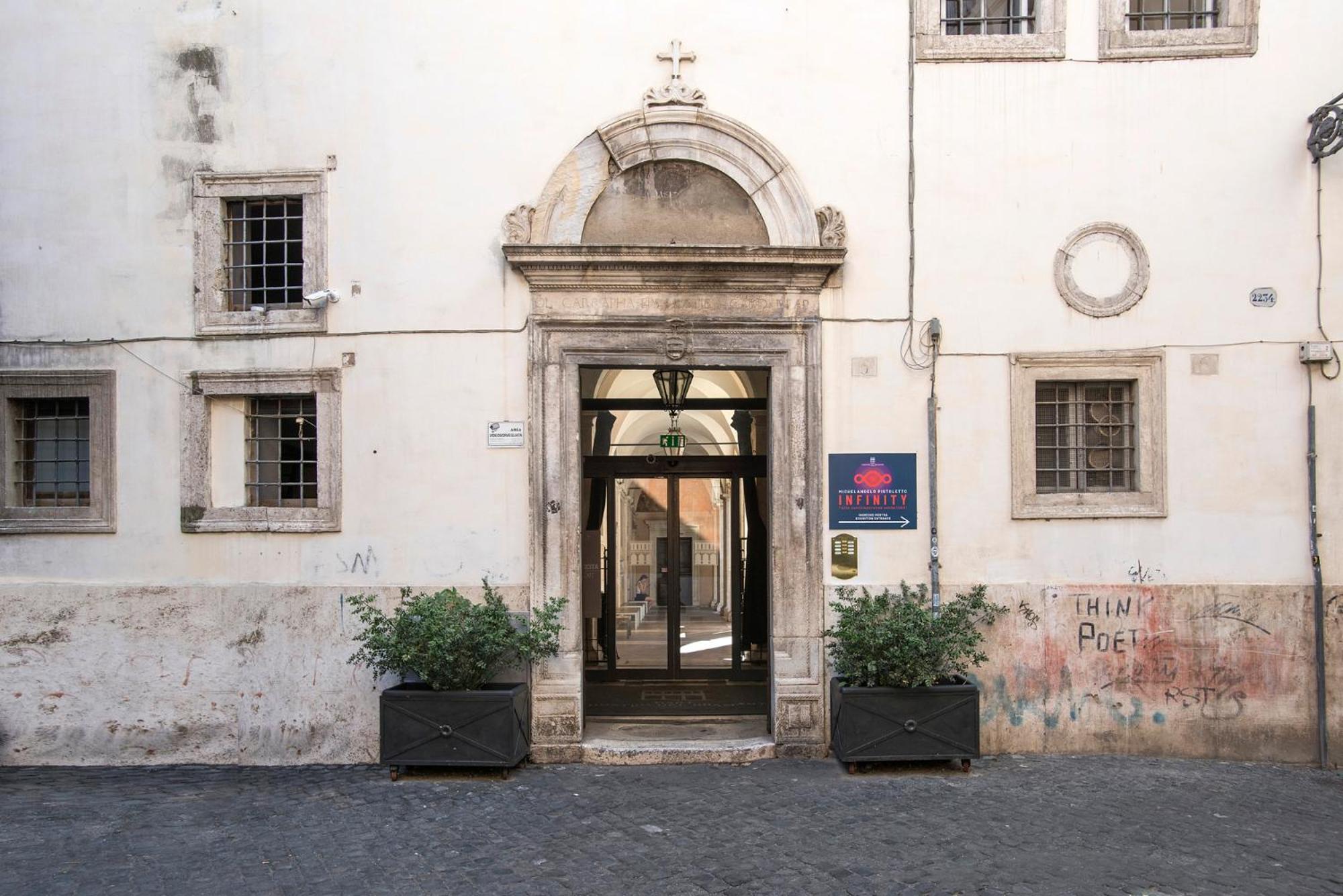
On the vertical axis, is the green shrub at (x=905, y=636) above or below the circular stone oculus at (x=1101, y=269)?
below

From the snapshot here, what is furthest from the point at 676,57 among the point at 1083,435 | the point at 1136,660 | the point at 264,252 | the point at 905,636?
the point at 1136,660

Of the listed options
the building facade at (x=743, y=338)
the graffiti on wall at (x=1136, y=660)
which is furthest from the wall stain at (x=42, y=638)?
the graffiti on wall at (x=1136, y=660)

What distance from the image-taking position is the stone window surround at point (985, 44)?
7.93 metres

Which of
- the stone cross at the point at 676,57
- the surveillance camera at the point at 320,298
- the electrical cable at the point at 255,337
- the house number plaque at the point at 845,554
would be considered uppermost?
the stone cross at the point at 676,57

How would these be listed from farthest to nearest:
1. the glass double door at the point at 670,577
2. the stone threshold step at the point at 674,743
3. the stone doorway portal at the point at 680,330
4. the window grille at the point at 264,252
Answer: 1. the glass double door at the point at 670,577
2. the window grille at the point at 264,252
3. the stone doorway portal at the point at 680,330
4. the stone threshold step at the point at 674,743

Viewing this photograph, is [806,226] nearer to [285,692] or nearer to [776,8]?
[776,8]

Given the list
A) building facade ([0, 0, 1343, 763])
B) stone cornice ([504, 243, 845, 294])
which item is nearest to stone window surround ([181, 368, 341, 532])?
building facade ([0, 0, 1343, 763])

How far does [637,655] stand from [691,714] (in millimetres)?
1308

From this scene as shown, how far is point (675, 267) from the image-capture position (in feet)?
25.6

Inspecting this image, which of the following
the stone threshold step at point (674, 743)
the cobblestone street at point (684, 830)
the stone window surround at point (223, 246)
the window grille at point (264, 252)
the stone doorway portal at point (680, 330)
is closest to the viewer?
the cobblestone street at point (684, 830)

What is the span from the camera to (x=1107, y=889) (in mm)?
5238

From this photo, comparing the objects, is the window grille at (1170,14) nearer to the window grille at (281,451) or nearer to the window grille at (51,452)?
the window grille at (281,451)

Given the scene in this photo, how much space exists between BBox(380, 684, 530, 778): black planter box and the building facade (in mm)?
587

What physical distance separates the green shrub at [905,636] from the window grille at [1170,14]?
15.3 feet
